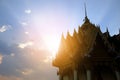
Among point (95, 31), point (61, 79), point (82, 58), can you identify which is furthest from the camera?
point (61, 79)

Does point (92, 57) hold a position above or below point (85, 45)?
below

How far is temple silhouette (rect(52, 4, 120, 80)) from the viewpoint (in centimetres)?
2977

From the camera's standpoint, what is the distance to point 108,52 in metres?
30.4

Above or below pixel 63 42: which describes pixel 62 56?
below

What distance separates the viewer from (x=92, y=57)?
29656mm

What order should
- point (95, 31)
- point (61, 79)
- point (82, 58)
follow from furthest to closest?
point (61, 79)
point (95, 31)
point (82, 58)

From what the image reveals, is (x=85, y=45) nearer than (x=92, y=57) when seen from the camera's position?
No

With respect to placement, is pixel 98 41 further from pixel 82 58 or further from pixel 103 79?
pixel 103 79

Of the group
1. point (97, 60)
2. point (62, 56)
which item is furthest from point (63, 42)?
point (97, 60)

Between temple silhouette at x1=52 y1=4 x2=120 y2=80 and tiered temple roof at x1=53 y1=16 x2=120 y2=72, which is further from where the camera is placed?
tiered temple roof at x1=53 y1=16 x2=120 y2=72

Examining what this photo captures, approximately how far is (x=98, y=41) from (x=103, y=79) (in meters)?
5.76

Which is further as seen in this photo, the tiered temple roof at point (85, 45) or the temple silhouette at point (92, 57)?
the tiered temple roof at point (85, 45)

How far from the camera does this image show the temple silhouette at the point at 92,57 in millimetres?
29766

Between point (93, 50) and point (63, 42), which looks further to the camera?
point (63, 42)
